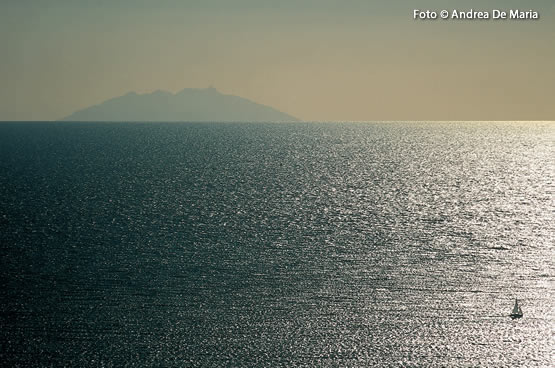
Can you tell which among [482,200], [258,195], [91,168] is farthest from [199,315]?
[91,168]

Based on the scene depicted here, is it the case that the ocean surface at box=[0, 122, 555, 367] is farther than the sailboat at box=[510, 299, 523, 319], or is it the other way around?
the sailboat at box=[510, 299, 523, 319]

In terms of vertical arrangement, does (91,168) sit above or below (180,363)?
above

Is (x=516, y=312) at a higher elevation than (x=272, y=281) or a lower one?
lower

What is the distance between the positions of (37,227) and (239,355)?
186 ft

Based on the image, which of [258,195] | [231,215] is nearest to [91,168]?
[258,195]

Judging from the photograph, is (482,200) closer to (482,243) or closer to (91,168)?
(482,243)

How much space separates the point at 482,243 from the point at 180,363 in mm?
55253

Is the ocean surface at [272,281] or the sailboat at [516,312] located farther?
the sailboat at [516,312]

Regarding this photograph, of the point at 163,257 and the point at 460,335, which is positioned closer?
the point at 460,335

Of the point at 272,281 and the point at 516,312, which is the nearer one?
the point at 516,312

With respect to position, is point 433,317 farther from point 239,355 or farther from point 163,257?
point 163,257

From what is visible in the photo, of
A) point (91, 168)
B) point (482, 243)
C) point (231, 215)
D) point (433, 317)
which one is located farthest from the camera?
point (91, 168)

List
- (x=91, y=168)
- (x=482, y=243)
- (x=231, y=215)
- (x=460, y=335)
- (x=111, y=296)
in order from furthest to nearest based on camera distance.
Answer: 1. (x=91, y=168)
2. (x=231, y=215)
3. (x=482, y=243)
4. (x=111, y=296)
5. (x=460, y=335)

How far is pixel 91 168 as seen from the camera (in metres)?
188
